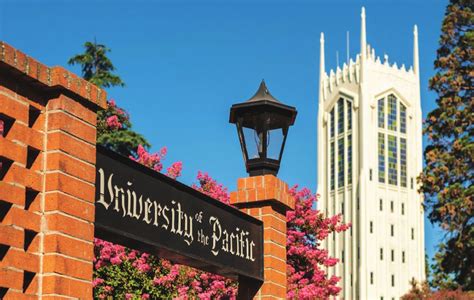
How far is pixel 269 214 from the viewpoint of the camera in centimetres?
782

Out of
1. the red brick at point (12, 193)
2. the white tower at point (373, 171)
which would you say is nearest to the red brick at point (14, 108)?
the red brick at point (12, 193)

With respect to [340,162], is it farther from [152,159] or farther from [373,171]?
[152,159]

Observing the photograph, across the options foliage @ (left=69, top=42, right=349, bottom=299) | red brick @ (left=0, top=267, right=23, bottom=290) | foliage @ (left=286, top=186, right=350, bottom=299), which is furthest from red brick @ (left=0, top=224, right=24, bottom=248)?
foliage @ (left=286, top=186, right=350, bottom=299)

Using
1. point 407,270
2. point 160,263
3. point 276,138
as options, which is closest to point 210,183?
point 160,263

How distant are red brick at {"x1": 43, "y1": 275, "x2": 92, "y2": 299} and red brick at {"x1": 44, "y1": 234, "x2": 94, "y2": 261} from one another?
0.13 metres

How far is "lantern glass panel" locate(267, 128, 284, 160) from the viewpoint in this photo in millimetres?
7973

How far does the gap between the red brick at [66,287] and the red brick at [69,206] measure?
35 centimetres

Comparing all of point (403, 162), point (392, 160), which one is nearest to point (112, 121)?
point (392, 160)

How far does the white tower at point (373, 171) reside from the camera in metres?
95.6

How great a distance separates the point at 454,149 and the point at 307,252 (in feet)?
28.2

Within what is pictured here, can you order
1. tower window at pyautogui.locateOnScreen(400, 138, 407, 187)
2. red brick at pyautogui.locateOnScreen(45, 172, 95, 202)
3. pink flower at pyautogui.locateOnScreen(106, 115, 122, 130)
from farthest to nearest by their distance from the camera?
tower window at pyautogui.locateOnScreen(400, 138, 407, 187) < pink flower at pyautogui.locateOnScreen(106, 115, 122, 130) < red brick at pyautogui.locateOnScreen(45, 172, 95, 202)

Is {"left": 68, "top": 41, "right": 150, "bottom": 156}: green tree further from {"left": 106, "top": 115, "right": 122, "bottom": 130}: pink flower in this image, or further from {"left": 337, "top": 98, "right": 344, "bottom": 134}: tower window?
{"left": 337, "top": 98, "right": 344, "bottom": 134}: tower window

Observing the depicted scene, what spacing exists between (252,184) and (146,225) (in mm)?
2093

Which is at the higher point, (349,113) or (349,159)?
(349,113)
